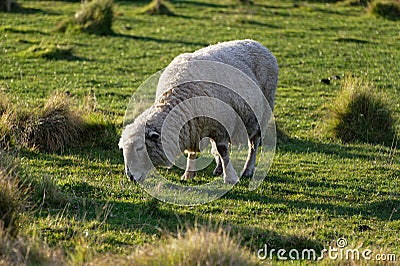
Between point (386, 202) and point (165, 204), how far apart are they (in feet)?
8.80

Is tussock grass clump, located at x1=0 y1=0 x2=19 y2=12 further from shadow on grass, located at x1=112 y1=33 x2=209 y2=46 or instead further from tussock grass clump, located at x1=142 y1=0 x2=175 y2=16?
shadow on grass, located at x1=112 y1=33 x2=209 y2=46

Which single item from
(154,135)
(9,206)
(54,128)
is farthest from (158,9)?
(9,206)

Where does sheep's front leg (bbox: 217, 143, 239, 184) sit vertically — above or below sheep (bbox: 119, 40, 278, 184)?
below

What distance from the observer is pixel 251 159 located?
30.6ft

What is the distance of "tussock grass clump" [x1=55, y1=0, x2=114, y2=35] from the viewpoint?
19000 millimetres

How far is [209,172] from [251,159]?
0.60 m

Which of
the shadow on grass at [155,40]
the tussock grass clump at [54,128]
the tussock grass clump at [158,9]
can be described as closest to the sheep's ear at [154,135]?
the tussock grass clump at [54,128]

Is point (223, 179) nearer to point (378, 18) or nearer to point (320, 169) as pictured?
point (320, 169)

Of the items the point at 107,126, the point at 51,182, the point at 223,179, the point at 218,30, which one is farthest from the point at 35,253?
the point at 218,30

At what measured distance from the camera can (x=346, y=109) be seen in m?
11.5

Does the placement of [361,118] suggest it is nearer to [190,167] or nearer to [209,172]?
[209,172]

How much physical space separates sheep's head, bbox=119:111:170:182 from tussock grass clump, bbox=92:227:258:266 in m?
2.65

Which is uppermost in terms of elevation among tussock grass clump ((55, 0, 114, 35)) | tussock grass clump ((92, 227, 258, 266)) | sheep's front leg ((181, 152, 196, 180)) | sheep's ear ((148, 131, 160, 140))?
tussock grass clump ((92, 227, 258, 266))

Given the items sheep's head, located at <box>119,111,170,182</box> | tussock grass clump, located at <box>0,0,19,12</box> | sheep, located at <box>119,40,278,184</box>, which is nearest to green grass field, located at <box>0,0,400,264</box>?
sheep's head, located at <box>119,111,170,182</box>
